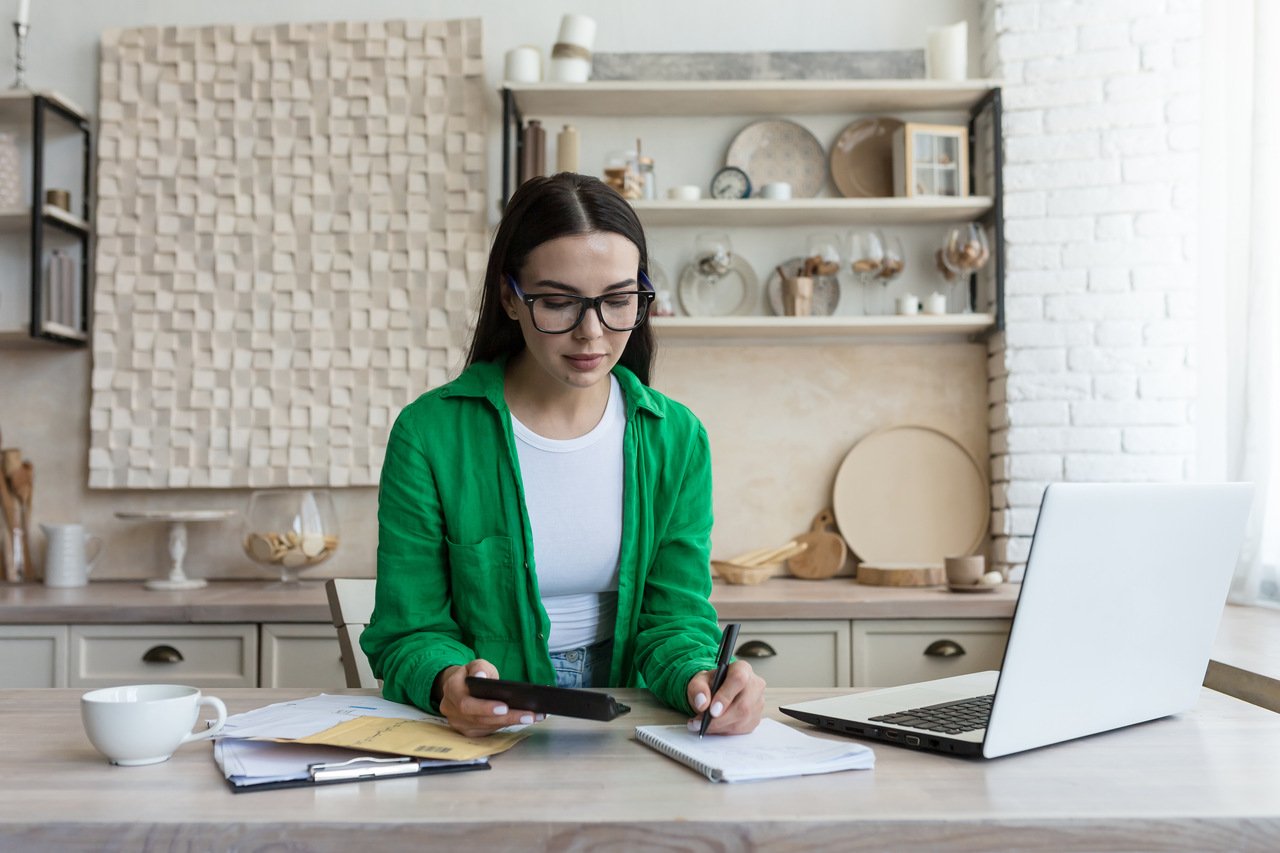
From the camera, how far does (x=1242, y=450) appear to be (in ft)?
8.69

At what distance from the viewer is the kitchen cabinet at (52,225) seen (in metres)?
3.04

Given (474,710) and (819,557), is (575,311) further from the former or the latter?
(819,557)

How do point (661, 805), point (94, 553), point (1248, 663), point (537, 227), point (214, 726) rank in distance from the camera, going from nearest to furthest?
1. point (661, 805)
2. point (214, 726)
3. point (537, 227)
4. point (1248, 663)
5. point (94, 553)

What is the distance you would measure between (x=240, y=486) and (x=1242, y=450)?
268 centimetres

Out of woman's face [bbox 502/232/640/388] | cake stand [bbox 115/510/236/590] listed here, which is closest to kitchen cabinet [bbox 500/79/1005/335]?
cake stand [bbox 115/510/236/590]

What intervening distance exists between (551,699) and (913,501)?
225cm

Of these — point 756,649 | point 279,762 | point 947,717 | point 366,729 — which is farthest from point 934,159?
point 279,762

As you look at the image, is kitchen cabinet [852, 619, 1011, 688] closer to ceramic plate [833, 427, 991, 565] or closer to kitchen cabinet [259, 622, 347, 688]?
ceramic plate [833, 427, 991, 565]

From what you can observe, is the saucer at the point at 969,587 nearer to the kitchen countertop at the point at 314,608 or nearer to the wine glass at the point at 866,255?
the kitchen countertop at the point at 314,608

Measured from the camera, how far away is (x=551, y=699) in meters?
1.05

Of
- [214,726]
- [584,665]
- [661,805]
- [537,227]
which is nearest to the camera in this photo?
[661,805]

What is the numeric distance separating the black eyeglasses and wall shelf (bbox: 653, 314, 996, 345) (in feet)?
4.85

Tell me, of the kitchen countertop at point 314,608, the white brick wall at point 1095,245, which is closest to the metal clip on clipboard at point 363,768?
the kitchen countertop at point 314,608

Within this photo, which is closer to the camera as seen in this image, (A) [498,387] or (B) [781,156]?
(A) [498,387]
